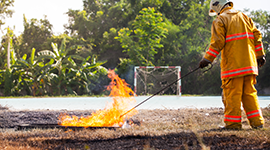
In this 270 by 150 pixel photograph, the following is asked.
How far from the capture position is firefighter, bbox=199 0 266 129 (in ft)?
11.8

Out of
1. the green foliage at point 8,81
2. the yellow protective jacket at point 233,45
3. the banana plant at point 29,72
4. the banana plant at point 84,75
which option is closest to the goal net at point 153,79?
the banana plant at point 84,75

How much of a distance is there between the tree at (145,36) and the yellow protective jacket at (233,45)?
10.1 metres

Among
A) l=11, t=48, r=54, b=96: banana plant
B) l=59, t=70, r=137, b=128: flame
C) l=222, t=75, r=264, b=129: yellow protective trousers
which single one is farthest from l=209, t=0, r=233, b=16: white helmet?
l=11, t=48, r=54, b=96: banana plant

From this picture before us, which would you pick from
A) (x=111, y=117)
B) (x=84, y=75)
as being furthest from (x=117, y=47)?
(x=111, y=117)

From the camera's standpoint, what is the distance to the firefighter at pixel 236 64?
142 inches

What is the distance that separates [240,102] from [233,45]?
2.99 ft

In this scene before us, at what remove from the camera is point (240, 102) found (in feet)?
11.8

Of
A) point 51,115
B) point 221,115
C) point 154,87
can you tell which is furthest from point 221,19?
point 154,87

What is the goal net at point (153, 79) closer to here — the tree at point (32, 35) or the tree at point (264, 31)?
the tree at point (264, 31)

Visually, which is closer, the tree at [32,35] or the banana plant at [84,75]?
Result: the banana plant at [84,75]

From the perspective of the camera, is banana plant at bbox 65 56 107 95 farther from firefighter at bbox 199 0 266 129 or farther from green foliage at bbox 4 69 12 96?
firefighter at bbox 199 0 266 129

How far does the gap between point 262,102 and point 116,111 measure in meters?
4.91

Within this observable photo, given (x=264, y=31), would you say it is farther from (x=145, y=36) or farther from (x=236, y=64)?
(x=236, y=64)

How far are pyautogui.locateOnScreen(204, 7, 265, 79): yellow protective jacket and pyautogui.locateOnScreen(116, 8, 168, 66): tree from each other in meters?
10.1
